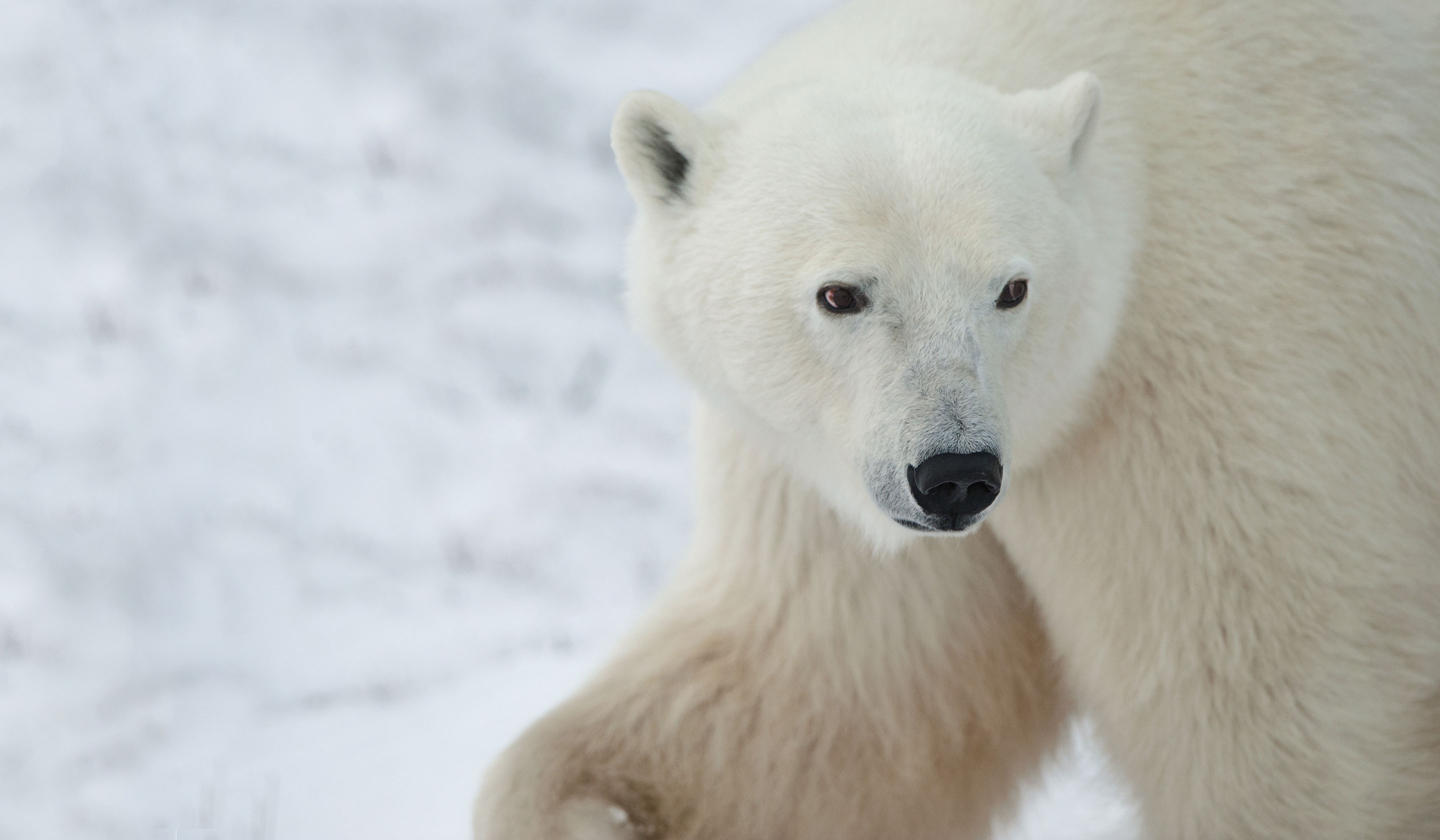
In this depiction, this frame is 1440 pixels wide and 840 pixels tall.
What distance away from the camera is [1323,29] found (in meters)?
2.50

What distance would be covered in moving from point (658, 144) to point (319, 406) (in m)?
2.62

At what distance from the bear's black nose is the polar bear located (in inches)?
1.7

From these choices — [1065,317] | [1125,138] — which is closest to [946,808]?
[1065,317]

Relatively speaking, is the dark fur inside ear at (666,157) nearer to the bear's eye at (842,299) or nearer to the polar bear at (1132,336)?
the polar bear at (1132,336)

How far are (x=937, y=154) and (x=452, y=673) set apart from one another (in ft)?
7.79

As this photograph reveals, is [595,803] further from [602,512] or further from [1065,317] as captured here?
[602,512]

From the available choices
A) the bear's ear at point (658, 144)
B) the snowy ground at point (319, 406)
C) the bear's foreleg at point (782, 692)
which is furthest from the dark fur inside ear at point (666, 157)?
the snowy ground at point (319, 406)

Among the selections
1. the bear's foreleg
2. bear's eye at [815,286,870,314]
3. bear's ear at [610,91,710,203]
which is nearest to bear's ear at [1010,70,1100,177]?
bear's eye at [815,286,870,314]

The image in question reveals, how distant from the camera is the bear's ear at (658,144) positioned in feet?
7.53

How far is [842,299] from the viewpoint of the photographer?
2.15 metres

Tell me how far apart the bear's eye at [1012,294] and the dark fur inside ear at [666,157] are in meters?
0.55

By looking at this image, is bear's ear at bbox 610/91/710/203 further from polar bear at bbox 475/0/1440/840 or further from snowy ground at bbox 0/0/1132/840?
snowy ground at bbox 0/0/1132/840

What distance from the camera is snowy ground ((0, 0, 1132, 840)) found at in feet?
12.1

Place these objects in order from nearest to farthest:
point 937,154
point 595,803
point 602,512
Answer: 1. point 937,154
2. point 595,803
3. point 602,512
